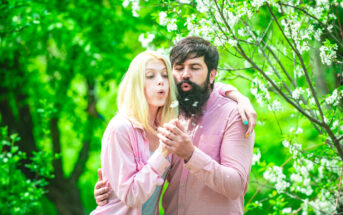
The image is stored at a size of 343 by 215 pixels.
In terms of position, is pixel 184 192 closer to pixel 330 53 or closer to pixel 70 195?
pixel 330 53

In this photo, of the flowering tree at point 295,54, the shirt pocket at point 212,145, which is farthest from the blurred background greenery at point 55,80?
the shirt pocket at point 212,145

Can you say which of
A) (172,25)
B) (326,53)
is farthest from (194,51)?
(326,53)

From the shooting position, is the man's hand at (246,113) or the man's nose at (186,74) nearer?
the man's hand at (246,113)

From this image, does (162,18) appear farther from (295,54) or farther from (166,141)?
(166,141)

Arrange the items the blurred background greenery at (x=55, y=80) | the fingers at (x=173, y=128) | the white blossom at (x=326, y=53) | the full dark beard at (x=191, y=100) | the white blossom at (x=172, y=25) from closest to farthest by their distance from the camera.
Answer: the fingers at (x=173, y=128) → the full dark beard at (x=191, y=100) → the white blossom at (x=326, y=53) → the white blossom at (x=172, y=25) → the blurred background greenery at (x=55, y=80)


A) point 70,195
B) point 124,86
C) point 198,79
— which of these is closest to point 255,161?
point 198,79

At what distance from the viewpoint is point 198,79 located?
312 centimetres

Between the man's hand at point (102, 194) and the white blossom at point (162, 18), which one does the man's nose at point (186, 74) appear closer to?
the white blossom at point (162, 18)

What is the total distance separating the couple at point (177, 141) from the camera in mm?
2566

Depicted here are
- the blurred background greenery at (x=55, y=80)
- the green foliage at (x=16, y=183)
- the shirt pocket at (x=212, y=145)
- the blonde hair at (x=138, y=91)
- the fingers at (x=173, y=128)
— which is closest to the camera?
the fingers at (x=173, y=128)

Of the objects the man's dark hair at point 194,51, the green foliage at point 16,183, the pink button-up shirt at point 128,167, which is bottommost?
the green foliage at point 16,183

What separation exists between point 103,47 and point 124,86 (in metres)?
4.55

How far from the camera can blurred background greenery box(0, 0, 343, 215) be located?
5520mm

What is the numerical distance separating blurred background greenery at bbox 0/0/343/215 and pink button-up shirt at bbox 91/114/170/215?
6.43 feet
